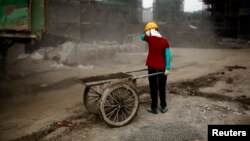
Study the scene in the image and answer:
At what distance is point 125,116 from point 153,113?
33.8 inches

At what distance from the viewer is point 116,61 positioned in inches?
538

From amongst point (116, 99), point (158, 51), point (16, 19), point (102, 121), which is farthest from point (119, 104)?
point (16, 19)

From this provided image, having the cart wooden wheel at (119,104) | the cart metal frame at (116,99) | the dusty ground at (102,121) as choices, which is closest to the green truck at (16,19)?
the cart metal frame at (116,99)

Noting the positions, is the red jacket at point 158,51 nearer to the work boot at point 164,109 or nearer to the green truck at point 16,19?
the work boot at point 164,109

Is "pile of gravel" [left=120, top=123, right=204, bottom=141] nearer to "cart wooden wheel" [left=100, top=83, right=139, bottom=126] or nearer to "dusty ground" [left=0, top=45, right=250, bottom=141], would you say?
"dusty ground" [left=0, top=45, right=250, bottom=141]

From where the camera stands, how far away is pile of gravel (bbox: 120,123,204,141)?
178 inches

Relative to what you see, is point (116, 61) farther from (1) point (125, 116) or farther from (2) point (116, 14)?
(2) point (116, 14)

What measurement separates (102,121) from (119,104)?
2.18ft

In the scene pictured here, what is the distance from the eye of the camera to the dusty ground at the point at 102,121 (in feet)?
15.7

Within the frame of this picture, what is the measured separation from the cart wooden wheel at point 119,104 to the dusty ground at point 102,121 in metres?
0.19

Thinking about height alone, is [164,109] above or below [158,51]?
below

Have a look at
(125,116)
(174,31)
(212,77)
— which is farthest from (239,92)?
(174,31)

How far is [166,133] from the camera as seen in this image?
4691 millimetres

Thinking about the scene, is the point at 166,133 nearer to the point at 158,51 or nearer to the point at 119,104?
the point at 119,104
